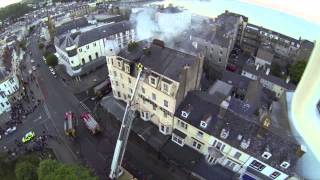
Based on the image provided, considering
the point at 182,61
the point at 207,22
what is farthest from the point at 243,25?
the point at 182,61

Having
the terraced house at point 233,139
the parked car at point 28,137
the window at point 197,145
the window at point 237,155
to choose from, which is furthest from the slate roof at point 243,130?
the parked car at point 28,137

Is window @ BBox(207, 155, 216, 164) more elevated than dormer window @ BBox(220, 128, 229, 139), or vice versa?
dormer window @ BBox(220, 128, 229, 139)

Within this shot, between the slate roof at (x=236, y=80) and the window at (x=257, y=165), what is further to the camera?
the slate roof at (x=236, y=80)

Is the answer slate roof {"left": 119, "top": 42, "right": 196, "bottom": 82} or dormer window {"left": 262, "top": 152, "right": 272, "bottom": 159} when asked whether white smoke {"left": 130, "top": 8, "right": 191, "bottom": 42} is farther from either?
dormer window {"left": 262, "top": 152, "right": 272, "bottom": 159}

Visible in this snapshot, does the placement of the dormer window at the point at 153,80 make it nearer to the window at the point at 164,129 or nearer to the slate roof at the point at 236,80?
the window at the point at 164,129

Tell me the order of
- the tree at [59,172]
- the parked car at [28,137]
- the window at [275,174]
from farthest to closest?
the parked car at [28,137]
the window at [275,174]
the tree at [59,172]

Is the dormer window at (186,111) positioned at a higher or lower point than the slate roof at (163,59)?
lower

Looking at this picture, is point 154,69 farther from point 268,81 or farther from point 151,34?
point 268,81

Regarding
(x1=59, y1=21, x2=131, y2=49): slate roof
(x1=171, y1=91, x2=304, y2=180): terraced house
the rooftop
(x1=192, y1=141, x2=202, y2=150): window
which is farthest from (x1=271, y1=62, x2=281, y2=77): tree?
(x1=59, y1=21, x2=131, y2=49): slate roof
